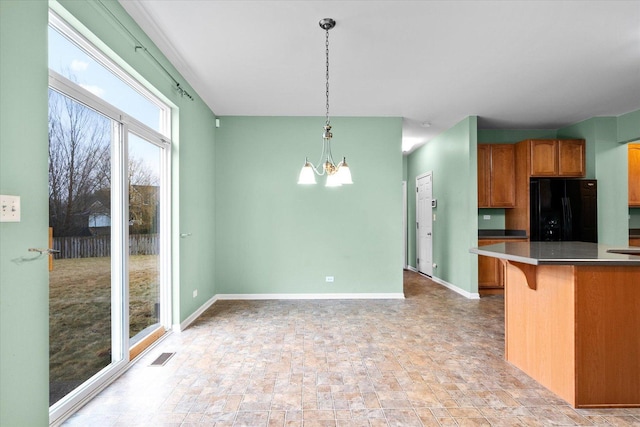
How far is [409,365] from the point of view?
272cm

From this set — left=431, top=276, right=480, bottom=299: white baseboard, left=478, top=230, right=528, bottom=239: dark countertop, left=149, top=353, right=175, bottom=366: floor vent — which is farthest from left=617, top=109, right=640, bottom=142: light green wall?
left=149, top=353, right=175, bottom=366: floor vent

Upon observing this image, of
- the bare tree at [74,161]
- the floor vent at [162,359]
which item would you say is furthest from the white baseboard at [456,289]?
the bare tree at [74,161]

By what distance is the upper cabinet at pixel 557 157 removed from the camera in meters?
5.09

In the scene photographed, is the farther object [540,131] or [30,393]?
[540,131]

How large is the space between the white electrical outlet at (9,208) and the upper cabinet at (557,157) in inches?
235

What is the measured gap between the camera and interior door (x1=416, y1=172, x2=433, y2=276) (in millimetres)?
6551

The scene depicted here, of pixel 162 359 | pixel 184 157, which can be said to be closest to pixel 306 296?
pixel 162 359

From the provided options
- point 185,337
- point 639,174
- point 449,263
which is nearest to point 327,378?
point 185,337

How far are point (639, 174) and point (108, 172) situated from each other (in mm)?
7562

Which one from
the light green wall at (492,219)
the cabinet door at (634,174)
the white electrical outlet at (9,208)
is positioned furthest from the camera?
the light green wall at (492,219)

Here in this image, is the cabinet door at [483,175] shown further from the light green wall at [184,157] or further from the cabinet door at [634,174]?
the light green wall at [184,157]

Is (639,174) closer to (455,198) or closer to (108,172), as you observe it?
(455,198)

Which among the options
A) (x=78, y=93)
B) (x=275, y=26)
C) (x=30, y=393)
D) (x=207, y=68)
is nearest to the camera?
(x=30, y=393)

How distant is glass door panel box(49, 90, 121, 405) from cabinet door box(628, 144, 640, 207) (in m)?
7.37
